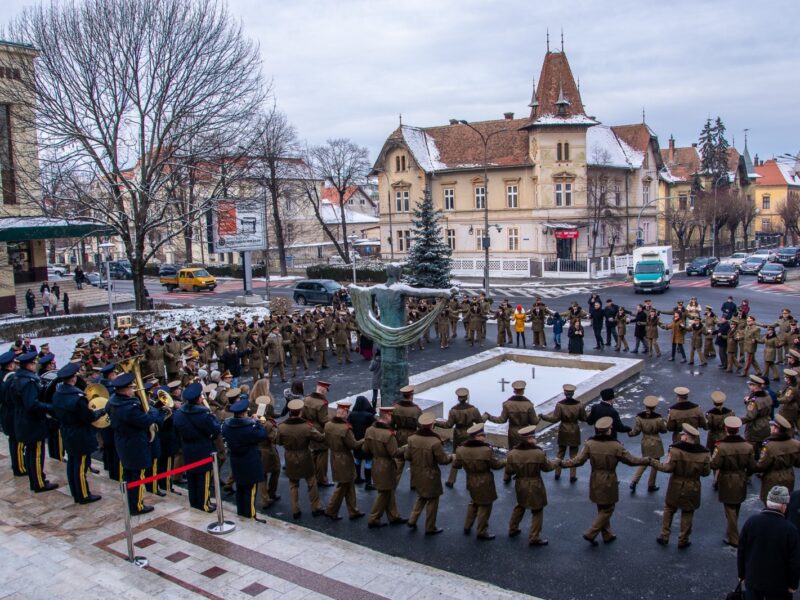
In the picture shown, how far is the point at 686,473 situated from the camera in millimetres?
8180

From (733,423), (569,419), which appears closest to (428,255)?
(569,419)

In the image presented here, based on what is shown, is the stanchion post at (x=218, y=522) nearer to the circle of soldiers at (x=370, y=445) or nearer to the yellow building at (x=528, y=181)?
the circle of soldiers at (x=370, y=445)

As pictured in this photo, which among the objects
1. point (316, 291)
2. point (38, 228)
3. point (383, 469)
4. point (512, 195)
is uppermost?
point (512, 195)

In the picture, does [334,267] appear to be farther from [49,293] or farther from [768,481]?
[768,481]

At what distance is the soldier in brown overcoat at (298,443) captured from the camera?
946 cm

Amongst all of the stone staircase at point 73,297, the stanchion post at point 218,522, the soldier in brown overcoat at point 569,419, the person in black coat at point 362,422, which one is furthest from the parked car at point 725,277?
the stanchion post at point 218,522

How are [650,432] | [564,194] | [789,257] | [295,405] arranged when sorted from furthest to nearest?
[789,257]
[564,194]
[650,432]
[295,405]

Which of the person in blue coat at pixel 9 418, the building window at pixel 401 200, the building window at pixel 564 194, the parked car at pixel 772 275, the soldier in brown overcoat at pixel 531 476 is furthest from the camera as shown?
the building window at pixel 401 200

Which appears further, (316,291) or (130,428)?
(316,291)

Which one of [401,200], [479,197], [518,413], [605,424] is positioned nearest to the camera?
[605,424]

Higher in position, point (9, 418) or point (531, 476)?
point (9, 418)

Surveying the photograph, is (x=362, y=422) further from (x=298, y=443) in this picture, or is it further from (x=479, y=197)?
(x=479, y=197)

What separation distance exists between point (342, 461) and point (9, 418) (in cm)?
537

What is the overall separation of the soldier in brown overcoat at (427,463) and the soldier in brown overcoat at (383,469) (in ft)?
0.80
